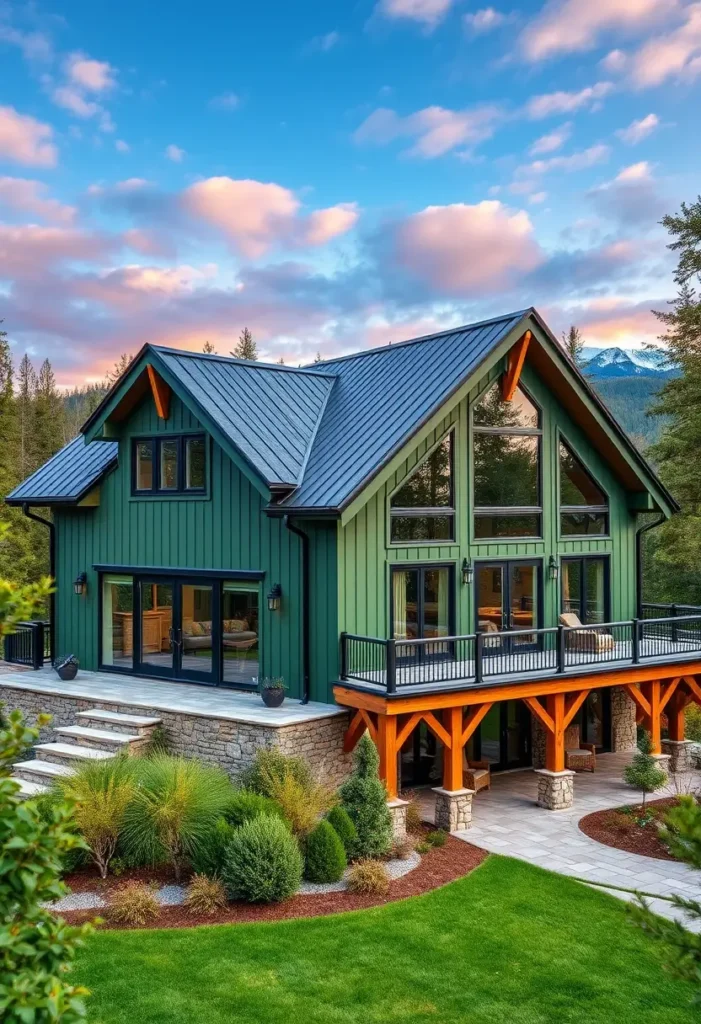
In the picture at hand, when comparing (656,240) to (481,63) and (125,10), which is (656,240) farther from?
(125,10)

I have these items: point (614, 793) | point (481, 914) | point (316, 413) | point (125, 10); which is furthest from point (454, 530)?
point (125, 10)

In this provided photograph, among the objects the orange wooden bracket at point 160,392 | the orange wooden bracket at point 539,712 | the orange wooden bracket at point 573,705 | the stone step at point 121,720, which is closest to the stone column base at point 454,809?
the orange wooden bracket at point 539,712

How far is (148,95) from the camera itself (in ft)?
64.5

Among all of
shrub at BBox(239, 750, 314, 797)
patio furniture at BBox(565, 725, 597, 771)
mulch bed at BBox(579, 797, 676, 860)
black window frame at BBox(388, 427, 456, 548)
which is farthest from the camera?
patio furniture at BBox(565, 725, 597, 771)

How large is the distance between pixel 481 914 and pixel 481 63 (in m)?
17.4

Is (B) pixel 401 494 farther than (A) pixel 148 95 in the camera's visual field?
No

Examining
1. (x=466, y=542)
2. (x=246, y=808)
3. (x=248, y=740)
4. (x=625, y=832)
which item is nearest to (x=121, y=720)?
(x=248, y=740)

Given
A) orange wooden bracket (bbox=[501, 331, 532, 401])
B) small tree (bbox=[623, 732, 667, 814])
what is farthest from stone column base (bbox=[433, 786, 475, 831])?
orange wooden bracket (bbox=[501, 331, 532, 401])

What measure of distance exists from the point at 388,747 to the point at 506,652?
381 centimetres

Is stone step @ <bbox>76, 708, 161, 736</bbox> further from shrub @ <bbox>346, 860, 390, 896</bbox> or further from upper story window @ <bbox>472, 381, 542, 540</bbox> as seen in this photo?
upper story window @ <bbox>472, 381, 542, 540</bbox>

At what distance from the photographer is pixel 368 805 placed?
11.2 meters

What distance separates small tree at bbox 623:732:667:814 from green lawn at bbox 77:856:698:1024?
4117 mm

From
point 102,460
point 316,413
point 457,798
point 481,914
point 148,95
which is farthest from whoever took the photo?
point 148,95

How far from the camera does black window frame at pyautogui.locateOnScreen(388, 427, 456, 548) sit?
14.4 meters
